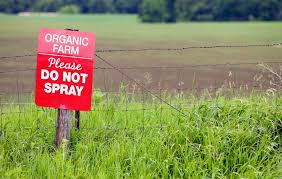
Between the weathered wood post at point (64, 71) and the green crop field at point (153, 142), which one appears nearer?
the green crop field at point (153, 142)

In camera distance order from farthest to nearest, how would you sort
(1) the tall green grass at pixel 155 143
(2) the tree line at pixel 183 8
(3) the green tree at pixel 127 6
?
(3) the green tree at pixel 127 6 < (2) the tree line at pixel 183 8 < (1) the tall green grass at pixel 155 143

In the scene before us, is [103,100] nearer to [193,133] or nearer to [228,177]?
[193,133]

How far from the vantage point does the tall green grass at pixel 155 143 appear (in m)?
3.38

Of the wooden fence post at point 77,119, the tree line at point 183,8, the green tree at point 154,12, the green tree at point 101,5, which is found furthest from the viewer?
the green tree at point 101,5

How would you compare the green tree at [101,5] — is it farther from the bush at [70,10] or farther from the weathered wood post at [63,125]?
the weathered wood post at [63,125]

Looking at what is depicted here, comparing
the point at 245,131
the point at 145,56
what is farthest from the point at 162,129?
the point at 145,56

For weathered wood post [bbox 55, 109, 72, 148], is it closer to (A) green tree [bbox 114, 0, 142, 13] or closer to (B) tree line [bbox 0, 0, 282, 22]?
(B) tree line [bbox 0, 0, 282, 22]

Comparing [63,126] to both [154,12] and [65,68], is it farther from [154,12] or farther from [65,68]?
[154,12]

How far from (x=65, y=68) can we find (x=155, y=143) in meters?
0.89

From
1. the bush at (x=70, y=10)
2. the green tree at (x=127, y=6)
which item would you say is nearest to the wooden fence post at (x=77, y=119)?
the green tree at (x=127, y=6)

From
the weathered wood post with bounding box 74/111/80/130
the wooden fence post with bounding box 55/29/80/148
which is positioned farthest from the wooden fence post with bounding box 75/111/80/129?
the wooden fence post with bounding box 55/29/80/148

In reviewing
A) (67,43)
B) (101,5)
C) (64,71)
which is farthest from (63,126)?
(101,5)

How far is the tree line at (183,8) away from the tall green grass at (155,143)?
33356mm

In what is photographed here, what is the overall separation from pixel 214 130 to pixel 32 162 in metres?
1.40
